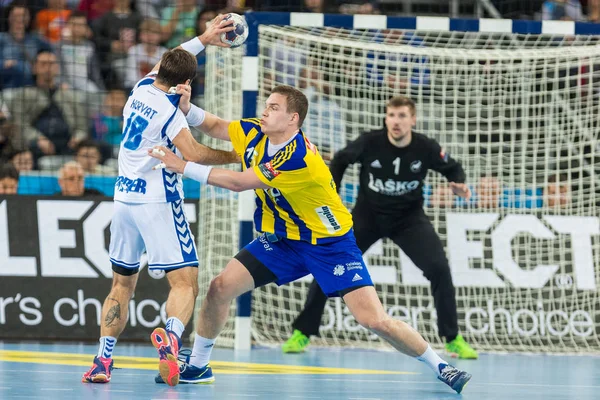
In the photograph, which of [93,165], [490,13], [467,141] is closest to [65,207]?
[93,165]

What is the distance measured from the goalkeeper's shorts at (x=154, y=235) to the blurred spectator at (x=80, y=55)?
5.81 m

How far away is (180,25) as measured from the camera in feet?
41.5

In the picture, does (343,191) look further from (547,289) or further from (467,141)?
(547,289)

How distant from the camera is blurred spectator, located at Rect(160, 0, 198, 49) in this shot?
12.5m

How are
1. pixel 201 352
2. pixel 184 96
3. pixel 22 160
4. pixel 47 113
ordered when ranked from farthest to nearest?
pixel 47 113 < pixel 22 160 < pixel 201 352 < pixel 184 96

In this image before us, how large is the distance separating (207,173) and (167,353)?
3.66 feet

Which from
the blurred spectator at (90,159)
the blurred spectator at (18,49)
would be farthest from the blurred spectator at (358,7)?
the blurred spectator at (90,159)

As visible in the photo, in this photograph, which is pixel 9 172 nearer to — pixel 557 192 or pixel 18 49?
pixel 18 49

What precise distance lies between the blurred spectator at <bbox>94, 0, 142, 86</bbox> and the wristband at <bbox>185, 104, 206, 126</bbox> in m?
5.62

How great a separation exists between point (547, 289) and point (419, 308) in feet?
4.25

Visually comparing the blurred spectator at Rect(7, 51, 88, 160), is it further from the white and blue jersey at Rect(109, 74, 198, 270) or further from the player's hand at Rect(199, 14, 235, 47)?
the white and blue jersey at Rect(109, 74, 198, 270)

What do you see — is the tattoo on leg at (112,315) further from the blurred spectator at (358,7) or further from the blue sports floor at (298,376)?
the blurred spectator at (358,7)

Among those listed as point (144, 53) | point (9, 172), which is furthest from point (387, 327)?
point (144, 53)

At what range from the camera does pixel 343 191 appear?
33.3 feet
